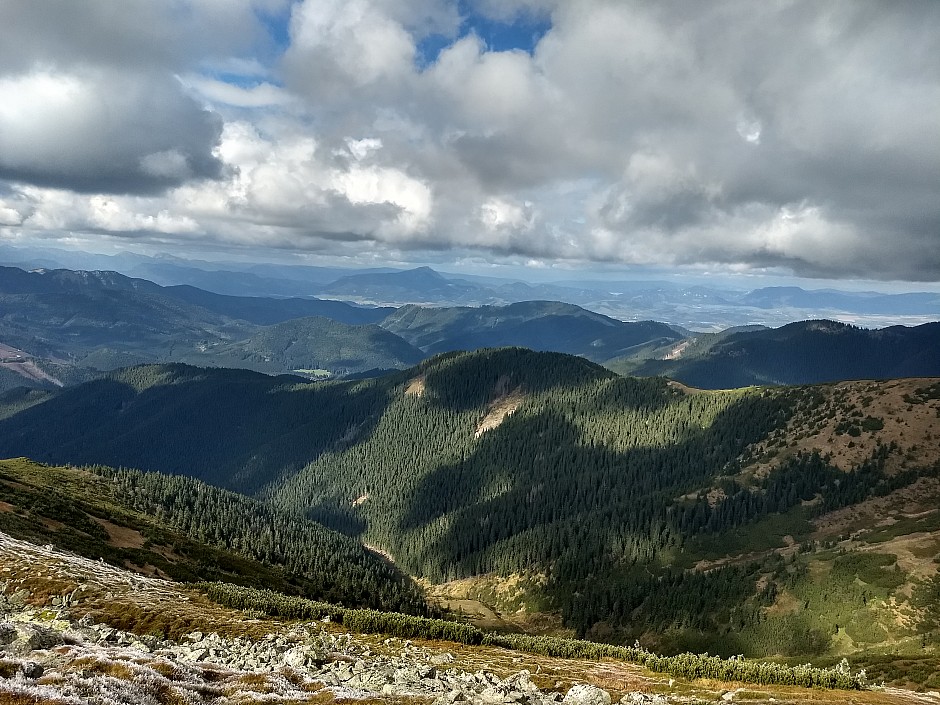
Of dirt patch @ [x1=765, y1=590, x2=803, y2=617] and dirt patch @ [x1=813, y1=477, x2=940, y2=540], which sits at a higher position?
dirt patch @ [x1=813, y1=477, x2=940, y2=540]

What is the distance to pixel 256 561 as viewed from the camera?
136 meters

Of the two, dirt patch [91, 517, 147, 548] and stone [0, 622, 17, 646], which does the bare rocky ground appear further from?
dirt patch [91, 517, 147, 548]

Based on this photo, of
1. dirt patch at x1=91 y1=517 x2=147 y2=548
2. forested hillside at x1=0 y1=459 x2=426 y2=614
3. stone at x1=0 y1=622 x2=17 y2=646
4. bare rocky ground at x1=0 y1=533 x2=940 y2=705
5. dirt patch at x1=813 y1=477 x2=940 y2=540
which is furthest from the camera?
dirt patch at x1=813 y1=477 x2=940 y2=540

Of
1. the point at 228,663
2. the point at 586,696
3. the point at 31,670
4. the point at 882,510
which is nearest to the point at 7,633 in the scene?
the point at 31,670

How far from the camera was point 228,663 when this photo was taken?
3547 cm

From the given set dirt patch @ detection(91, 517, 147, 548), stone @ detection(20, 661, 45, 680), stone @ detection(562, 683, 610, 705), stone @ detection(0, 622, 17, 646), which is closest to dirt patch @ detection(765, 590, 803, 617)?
stone @ detection(562, 683, 610, 705)

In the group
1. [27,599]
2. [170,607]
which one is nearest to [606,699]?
[170,607]

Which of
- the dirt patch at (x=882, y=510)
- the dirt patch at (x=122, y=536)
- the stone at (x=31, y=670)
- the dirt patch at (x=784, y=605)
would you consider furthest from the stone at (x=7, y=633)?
the dirt patch at (x=882, y=510)

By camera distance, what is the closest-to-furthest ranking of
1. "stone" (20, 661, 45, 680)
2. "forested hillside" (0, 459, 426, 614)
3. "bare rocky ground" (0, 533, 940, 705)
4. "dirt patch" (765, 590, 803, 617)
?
"stone" (20, 661, 45, 680) → "bare rocky ground" (0, 533, 940, 705) → "forested hillside" (0, 459, 426, 614) → "dirt patch" (765, 590, 803, 617)

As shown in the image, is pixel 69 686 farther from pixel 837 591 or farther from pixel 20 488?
pixel 837 591

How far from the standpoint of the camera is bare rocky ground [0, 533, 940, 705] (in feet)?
86.8

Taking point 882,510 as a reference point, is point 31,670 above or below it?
above

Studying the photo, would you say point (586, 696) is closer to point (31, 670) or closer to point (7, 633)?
point (31, 670)

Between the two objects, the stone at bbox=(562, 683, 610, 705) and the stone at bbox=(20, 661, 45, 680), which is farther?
the stone at bbox=(562, 683, 610, 705)
